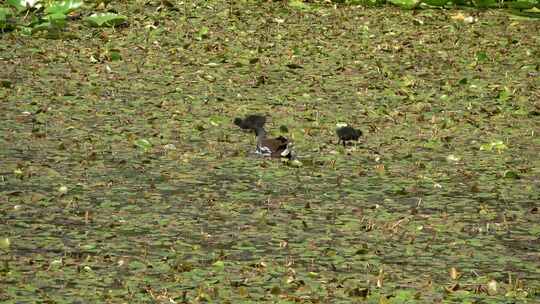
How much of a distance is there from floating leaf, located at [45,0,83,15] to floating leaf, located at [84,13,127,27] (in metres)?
0.24

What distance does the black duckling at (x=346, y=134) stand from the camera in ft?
16.1

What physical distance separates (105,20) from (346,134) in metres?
2.69

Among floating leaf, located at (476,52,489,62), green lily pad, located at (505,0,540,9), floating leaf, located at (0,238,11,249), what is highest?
green lily pad, located at (505,0,540,9)

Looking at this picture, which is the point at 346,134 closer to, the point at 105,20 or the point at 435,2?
the point at 105,20

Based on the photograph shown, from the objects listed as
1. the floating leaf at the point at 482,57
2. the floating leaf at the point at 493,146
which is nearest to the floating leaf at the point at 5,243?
the floating leaf at the point at 493,146

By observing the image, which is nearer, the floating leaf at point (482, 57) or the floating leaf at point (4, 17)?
the floating leaf at point (482, 57)

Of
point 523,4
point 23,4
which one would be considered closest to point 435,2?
point 523,4

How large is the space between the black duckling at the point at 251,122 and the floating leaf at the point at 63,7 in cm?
263

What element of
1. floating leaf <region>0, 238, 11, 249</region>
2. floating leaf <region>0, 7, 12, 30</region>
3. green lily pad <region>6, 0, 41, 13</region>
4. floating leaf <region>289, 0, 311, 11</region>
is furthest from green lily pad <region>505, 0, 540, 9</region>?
floating leaf <region>0, 238, 11, 249</region>

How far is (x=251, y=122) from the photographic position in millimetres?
5043

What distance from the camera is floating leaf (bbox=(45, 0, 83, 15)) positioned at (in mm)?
7402

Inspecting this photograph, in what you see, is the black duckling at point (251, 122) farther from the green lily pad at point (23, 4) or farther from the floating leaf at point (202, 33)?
the green lily pad at point (23, 4)

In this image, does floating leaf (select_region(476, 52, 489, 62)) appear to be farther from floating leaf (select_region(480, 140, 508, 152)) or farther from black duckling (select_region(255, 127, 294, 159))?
black duckling (select_region(255, 127, 294, 159))

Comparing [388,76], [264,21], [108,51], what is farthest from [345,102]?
[264,21]
